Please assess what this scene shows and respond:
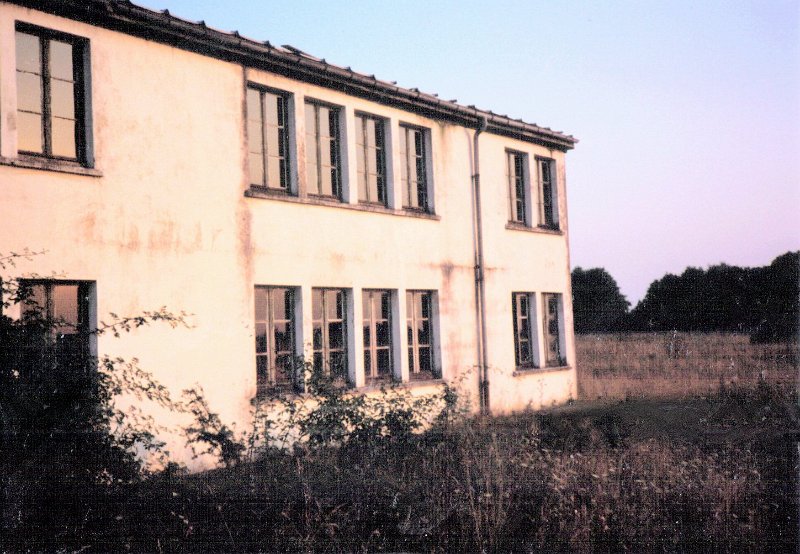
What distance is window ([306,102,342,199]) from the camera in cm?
1355

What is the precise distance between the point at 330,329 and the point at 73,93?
524 cm

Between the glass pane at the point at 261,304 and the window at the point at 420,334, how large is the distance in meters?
3.33

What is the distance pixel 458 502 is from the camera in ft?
24.3

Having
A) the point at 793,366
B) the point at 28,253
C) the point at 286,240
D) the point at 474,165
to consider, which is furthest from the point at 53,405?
the point at 793,366

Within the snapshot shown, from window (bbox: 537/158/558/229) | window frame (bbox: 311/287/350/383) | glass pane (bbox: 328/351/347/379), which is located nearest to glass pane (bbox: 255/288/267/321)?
window frame (bbox: 311/287/350/383)

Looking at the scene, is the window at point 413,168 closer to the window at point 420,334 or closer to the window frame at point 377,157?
the window frame at point 377,157

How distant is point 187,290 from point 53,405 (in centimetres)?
399

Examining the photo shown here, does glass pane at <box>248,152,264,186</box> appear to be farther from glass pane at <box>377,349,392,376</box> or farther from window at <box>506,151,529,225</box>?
window at <box>506,151,529,225</box>

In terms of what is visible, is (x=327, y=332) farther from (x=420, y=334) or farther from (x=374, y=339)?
Answer: (x=420, y=334)

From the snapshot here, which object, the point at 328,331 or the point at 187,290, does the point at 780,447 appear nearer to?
the point at 328,331

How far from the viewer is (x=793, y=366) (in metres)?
22.2

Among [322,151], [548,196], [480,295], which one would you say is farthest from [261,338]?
[548,196]

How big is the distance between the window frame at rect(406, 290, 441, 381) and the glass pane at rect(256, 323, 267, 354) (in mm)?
3345

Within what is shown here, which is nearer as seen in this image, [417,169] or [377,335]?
[377,335]
